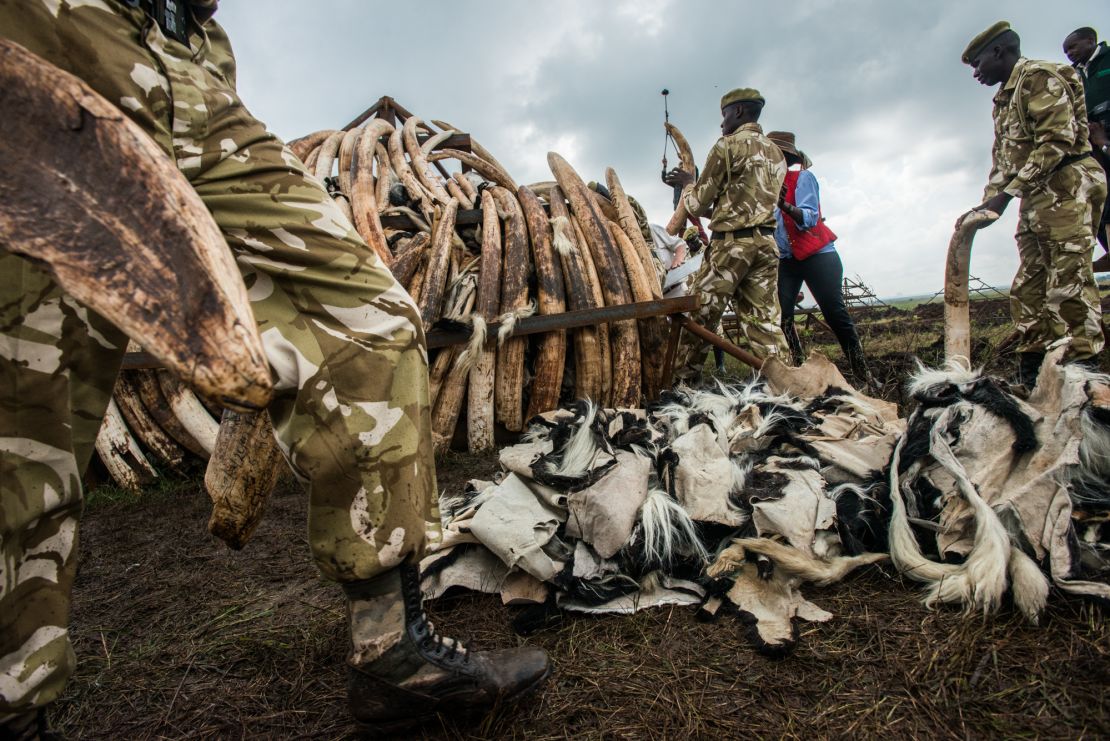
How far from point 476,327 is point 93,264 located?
293 cm

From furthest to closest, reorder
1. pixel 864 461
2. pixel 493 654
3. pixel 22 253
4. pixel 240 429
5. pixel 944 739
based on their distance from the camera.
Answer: pixel 864 461 → pixel 240 429 → pixel 493 654 → pixel 944 739 → pixel 22 253

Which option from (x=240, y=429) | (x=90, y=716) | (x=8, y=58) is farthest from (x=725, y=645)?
(x=8, y=58)

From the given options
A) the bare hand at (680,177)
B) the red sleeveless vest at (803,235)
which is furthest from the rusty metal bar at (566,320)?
the bare hand at (680,177)

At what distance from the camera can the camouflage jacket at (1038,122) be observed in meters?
4.05

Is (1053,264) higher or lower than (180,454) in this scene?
higher

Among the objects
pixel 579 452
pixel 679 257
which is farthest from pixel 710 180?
pixel 579 452

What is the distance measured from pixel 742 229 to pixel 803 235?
105 cm

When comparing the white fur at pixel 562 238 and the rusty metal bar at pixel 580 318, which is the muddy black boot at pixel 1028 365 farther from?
the white fur at pixel 562 238

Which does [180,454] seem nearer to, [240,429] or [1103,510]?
[240,429]

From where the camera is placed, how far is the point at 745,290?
4.98 meters

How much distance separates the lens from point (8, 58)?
721 millimetres

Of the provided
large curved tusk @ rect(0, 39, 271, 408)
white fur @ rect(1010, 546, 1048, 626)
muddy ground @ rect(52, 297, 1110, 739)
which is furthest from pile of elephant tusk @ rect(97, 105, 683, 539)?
large curved tusk @ rect(0, 39, 271, 408)

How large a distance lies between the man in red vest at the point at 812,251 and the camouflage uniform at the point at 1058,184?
136 cm

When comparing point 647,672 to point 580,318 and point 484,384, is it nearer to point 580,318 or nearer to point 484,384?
point 484,384
